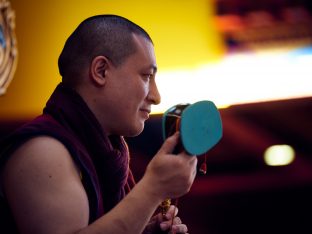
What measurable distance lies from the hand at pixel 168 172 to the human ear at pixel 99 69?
0.24 m

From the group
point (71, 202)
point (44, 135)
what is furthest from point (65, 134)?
point (71, 202)

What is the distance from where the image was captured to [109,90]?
1085mm

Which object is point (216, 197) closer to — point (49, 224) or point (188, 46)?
point (188, 46)

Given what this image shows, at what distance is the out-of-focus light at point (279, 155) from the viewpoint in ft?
10.3

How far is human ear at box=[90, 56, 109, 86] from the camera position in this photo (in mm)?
1081

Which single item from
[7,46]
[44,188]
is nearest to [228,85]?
[7,46]

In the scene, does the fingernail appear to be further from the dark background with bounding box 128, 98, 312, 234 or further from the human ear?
the dark background with bounding box 128, 98, 312, 234

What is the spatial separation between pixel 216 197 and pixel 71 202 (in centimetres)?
234

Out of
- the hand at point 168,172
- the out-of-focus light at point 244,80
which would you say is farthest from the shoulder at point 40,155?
the out-of-focus light at point 244,80

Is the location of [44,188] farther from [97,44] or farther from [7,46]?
[7,46]

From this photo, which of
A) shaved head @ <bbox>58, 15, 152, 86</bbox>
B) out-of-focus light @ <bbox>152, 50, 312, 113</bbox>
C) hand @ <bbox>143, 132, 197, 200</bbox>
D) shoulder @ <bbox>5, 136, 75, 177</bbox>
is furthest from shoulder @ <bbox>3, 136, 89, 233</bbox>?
out-of-focus light @ <bbox>152, 50, 312, 113</bbox>

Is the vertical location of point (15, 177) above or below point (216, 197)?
above

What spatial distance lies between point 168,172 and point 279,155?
2344 millimetres

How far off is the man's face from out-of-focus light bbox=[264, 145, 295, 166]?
85.4 inches
